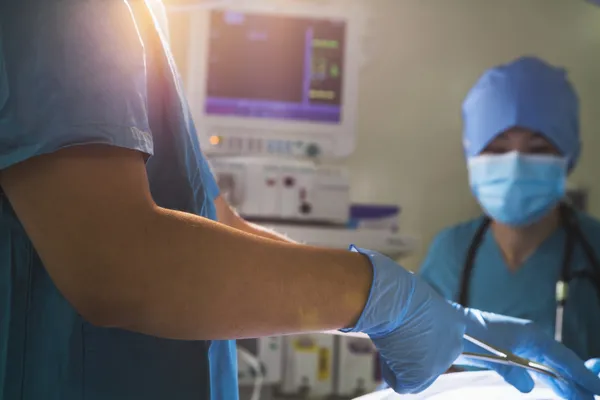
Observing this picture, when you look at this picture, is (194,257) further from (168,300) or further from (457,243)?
(457,243)

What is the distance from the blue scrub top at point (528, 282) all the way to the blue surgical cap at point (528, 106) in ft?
0.76

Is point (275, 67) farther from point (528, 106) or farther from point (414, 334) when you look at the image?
point (414, 334)

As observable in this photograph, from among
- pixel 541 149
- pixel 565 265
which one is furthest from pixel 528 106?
pixel 565 265

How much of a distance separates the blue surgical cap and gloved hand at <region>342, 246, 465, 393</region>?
98 cm

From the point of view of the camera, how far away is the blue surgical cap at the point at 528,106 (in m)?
1.46

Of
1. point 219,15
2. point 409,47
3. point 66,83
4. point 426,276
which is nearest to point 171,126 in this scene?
point 66,83

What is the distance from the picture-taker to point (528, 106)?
146cm

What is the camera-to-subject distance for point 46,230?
42 cm

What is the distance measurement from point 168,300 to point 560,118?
134 cm

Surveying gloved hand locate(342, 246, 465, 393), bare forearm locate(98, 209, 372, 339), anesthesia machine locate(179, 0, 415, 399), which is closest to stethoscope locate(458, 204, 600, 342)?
anesthesia machine locate(179, 0, 415, 399)

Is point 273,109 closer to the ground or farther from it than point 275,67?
closer to the ground

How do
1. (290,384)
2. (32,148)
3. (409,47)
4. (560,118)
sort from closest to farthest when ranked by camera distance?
1. (32,148)
2. (560,118)
3. (290,384)
4. (409,47)

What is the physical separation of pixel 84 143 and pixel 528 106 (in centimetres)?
131

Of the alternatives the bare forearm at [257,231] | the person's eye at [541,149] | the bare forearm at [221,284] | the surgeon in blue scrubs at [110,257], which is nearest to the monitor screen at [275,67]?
the person's eye at [541,149]
